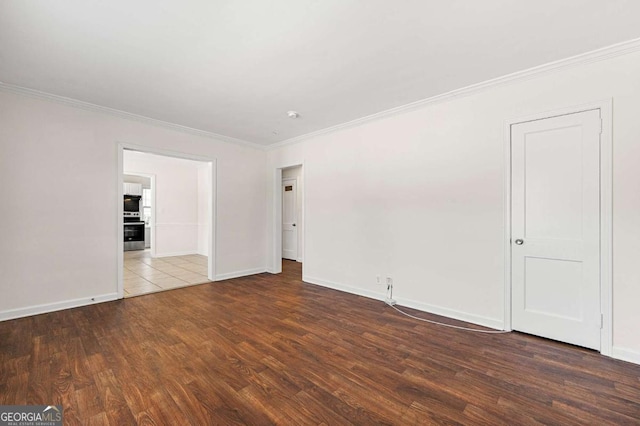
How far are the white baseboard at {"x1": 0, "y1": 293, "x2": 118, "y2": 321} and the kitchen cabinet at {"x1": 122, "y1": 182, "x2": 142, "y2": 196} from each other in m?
6.25

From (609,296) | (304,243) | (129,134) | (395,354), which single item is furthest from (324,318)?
(129,134)

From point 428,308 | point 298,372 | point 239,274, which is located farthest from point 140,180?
point 428,308

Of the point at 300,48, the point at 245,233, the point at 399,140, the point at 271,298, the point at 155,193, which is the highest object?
the point at 300,48

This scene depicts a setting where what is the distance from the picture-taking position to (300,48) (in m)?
2.37

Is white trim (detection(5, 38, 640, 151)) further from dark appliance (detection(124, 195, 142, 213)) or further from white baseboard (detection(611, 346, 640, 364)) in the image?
dark appliance (detection(124, 195, 142, 213))

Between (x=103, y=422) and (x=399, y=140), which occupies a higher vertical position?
(x=399, y=140)

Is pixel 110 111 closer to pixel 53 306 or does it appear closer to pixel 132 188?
pixel 53 306

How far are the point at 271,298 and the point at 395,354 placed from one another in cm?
213

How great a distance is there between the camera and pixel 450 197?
3.25 m

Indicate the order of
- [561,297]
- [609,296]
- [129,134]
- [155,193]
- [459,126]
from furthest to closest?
1. [155,193]
2. [129,134]
3. [459,126]
4. [561,297]
5. [609,296]

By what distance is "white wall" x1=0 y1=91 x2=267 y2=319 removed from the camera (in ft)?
10.3

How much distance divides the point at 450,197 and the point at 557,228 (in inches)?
40.5

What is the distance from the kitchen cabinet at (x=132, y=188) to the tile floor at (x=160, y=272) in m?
Answer: 2.25

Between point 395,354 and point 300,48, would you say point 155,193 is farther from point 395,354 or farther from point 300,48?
point 395,354
